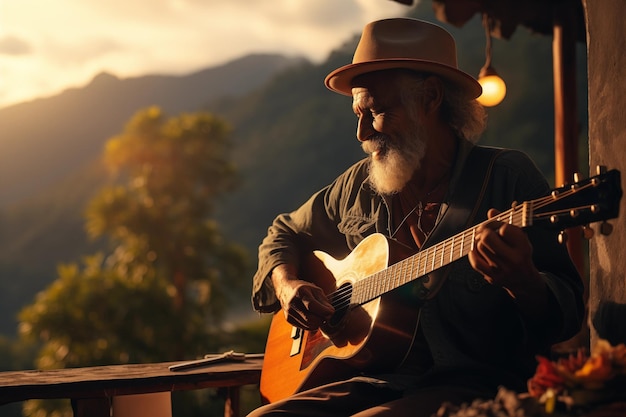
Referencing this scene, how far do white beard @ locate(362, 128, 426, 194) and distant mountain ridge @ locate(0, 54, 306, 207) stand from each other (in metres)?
44.2

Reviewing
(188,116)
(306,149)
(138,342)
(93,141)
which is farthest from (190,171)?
(93,141)

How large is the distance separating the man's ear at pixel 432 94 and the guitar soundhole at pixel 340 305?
77cm

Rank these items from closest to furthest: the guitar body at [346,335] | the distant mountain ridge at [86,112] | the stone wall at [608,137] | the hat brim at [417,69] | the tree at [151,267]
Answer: the stone wall at [608,137]
the guitar body at [346,335]
the hat brim at [417,69]
the tree at [151,267]
the distant mountain ridge at [86,112]

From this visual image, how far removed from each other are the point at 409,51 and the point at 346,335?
112 cm

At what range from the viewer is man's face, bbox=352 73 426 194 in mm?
3180

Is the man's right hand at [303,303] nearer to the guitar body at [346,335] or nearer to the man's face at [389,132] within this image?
the guitar body at [346,335]

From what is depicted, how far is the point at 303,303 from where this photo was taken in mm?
3301

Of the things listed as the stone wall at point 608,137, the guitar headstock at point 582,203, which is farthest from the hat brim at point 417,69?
the guitar headstock at point 582,203

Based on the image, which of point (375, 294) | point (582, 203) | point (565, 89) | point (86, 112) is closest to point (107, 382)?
point (375, 294)

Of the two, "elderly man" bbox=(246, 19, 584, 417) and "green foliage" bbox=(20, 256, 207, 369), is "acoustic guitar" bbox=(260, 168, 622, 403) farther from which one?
"green foliage" bbox=(20, 256, 207, 369)

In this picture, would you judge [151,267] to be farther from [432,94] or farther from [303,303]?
[432,94]

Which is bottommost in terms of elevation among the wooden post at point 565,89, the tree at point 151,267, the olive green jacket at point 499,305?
the olive green jacket at point 499,305

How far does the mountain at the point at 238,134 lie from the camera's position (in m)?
32.1

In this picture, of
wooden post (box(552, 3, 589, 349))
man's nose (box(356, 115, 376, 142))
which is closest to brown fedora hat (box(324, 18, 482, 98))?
man's nose (box(356, 115, 376, 142))
